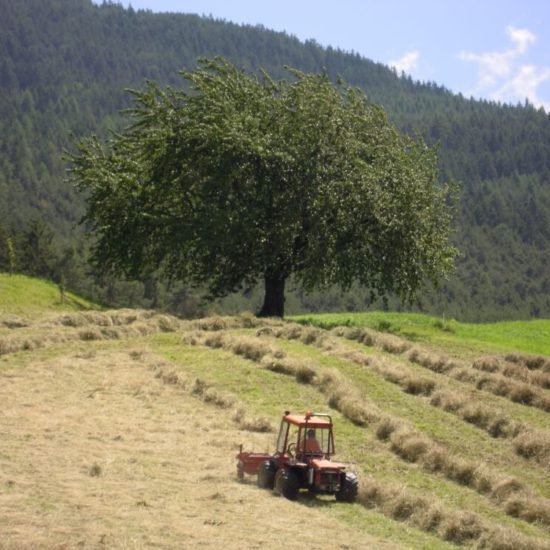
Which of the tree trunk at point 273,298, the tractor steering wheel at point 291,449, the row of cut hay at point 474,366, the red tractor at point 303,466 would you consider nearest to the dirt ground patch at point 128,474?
the red tractor at point 303,466

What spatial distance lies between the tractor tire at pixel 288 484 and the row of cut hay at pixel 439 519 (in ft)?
4.52

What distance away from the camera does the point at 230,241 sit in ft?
139

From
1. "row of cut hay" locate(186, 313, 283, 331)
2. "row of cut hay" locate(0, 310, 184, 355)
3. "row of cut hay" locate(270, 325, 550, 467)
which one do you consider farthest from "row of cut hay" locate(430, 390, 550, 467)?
"row of cut hay" locate(0, 310, 184, 355)

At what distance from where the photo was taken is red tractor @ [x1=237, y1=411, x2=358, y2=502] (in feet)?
63.5

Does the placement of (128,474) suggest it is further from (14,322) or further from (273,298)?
(273,298)

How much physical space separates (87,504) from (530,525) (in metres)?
8.67

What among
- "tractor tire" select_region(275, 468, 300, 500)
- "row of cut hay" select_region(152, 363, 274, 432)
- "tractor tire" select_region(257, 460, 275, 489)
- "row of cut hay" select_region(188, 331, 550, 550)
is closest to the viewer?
"row of cut hay" select_region(188, 331, 550, 550)

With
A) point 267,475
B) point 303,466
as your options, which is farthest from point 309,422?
point 267,475

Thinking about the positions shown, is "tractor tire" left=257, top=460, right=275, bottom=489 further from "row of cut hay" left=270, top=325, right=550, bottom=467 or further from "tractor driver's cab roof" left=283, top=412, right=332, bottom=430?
"row of cut hay" left=270, top=325, right=550, bottom=467

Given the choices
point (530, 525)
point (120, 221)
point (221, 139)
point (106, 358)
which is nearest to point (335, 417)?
point (530, 525)

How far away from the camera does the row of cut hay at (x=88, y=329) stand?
113ft

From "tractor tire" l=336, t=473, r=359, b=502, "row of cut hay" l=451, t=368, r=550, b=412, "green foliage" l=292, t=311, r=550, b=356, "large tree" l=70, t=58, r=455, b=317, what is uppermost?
"large tree" l=70, t=58, r=455, b=317

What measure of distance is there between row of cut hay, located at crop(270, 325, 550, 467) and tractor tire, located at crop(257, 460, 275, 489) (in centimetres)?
740

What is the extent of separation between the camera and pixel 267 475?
20.1 meters
